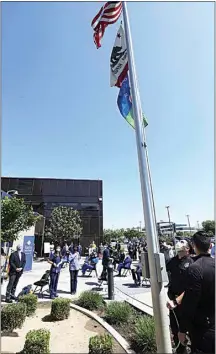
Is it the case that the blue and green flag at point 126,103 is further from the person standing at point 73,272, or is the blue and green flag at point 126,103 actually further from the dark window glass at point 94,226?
the dark window glass at point 94,226

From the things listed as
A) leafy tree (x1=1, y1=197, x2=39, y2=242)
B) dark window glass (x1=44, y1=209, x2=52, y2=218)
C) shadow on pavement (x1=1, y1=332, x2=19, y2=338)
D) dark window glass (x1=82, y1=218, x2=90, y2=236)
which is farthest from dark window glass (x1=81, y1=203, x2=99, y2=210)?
shadow on pavement (x1=1, y1=332, x2=19, y2=338)

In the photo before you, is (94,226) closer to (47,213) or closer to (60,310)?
(47,213)

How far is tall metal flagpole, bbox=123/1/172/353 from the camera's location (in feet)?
10.4

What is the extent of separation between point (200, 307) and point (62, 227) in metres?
29.0

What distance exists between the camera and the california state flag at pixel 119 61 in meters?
4.95

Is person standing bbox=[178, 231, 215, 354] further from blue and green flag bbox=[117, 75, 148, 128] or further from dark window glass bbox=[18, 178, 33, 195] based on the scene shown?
dark window glass bbox=[18, 178, 33, 195]

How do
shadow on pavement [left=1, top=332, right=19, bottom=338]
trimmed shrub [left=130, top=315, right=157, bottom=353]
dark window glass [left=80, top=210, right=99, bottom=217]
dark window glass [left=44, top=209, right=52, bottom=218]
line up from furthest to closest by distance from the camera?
dark window glass [left=80, top=210, right=99, bottom=217], dark window glass [left=44, top=209, right=52, bottom=218], shadow on pavement [left=1, top=332, right=19, bottom=338], trimmed shrub [left=130, top=315, right=157, bottom=353]

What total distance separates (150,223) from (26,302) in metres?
5.04

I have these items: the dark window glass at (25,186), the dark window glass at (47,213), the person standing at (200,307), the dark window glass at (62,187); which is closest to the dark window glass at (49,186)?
the dark window glass at (62,187)

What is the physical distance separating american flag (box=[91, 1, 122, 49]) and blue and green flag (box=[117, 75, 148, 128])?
124cm

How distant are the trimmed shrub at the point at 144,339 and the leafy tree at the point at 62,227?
26.3 metres

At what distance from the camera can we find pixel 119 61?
16.7 ft

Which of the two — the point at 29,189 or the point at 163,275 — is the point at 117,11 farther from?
the point at 29,189

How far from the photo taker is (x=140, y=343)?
4.75 m
